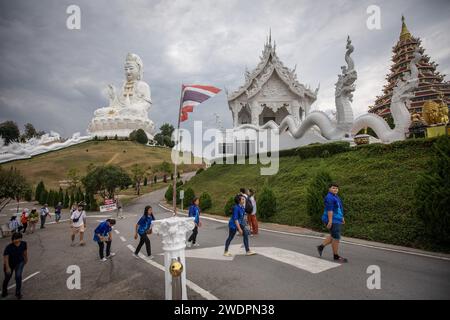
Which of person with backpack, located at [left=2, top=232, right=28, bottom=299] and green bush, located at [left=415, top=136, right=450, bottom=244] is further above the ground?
green bush, located at [left=415, top=136, right=450, bottom=244]

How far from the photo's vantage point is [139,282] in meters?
5.01

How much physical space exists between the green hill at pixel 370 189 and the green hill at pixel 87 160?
40697 mm

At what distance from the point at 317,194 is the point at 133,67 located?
251 feet

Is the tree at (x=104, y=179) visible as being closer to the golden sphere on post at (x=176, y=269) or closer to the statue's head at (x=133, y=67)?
the golden sphere on post at (x=176, y=269)

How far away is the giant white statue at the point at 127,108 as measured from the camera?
73062mm

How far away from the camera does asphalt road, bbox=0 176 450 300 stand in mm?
4170

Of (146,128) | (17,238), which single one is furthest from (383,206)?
(146,128)

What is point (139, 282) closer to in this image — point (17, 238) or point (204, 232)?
point (17, 238)

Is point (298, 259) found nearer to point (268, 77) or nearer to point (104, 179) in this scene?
point (104, 179)

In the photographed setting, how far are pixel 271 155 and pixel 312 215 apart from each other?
15.4 m

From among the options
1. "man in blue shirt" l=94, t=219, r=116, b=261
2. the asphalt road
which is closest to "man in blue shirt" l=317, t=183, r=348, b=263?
the asphalt road

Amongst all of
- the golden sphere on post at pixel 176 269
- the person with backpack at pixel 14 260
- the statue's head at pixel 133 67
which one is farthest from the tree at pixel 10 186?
the statue's head at pixel 133 67

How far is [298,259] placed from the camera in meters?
6.02

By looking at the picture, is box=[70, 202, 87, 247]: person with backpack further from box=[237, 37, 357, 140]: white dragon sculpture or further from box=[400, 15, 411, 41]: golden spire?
box=[400, 15, 411, 41]: golden spire
